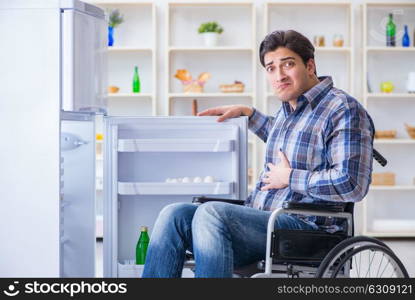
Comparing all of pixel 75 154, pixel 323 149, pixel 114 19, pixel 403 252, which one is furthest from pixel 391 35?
pixel 323 149

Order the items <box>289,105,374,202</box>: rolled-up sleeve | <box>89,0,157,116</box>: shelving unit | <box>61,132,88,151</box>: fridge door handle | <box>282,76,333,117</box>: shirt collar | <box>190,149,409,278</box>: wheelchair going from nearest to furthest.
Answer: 1. <box>190,149,409,278</box>: wheelchair
2. <box>289,105,374,202</box>: rolled-up sleeve
3. <box>282,76,333,117</box>: shirt collar
4. <box>61,132,88,151</box>: fridge door handle
5. <box>89,0,157,116</box>: shelving unit

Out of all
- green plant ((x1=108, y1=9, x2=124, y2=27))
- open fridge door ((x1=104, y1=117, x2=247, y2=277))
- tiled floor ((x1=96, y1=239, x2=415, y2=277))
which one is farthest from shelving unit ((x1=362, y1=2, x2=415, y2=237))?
open fridge door ((x1=104, y1=117, x2=247, y2=277))

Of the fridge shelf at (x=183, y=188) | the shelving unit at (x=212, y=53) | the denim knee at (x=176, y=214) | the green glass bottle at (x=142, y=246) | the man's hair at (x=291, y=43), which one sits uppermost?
the shelving unit at (x=212, y=53)

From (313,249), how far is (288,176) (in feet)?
0.78

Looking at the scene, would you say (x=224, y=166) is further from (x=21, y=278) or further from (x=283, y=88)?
(x=21, y=278)

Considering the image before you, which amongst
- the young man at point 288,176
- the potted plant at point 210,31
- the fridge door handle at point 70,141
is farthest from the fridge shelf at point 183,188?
the potted plant at point 210,31

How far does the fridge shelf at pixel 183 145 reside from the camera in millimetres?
2850

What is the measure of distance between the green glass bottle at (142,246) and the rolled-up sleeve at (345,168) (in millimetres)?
812

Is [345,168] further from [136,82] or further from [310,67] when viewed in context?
[136,82]

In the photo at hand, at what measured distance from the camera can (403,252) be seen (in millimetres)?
5031

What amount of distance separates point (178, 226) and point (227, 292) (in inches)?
13.5

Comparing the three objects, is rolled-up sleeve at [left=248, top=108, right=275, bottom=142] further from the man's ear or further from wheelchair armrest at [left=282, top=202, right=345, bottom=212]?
wheelchair armrest at [left=282, top=202, right=345, bottom=212]

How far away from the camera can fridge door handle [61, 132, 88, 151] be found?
9.05 feet

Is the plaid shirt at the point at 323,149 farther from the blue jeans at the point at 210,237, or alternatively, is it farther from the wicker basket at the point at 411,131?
the wicker basket at the point at 411,131
